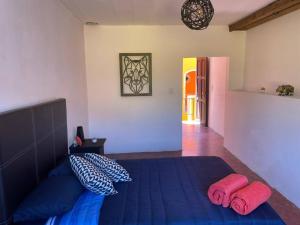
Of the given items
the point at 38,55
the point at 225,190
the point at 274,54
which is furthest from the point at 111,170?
the point at 274,54

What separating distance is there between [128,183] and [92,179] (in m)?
0.43

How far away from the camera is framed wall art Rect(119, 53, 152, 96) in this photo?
177 inches

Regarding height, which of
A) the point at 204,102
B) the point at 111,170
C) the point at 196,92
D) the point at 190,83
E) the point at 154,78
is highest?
the point at 154,78

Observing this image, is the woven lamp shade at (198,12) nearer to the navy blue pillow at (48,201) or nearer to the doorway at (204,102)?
the navy blue pillow at (48,201)

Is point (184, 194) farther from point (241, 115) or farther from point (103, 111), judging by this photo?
point (103, 111)

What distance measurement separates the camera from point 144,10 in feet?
11.5

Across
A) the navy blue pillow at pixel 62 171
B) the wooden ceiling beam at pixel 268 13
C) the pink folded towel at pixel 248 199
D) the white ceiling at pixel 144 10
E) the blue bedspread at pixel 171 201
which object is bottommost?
the blue bedspread at pixel 171 201

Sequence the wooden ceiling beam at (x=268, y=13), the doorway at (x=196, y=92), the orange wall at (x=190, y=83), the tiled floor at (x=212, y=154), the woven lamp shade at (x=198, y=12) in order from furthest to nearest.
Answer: the orange wall at (x=190, y=83) < the doorway at (x=196, y=92) < the wooden ceiling beam at (x=268, y=13) < the tiled floor at (x=212, y=154) < the woven lamp shade at (x=198, y=12)

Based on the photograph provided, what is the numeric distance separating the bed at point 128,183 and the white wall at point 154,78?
2.01m

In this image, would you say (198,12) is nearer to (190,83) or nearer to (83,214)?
(83,214)

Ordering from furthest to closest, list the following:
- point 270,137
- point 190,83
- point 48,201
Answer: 1. point 190,83
2. point 270,137
3. point 48,201

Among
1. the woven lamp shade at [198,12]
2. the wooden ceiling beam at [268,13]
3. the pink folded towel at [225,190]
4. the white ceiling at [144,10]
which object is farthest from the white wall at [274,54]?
the pink folded towel at [225,190]

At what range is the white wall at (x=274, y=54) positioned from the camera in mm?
3180

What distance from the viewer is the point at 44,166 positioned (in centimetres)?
220
